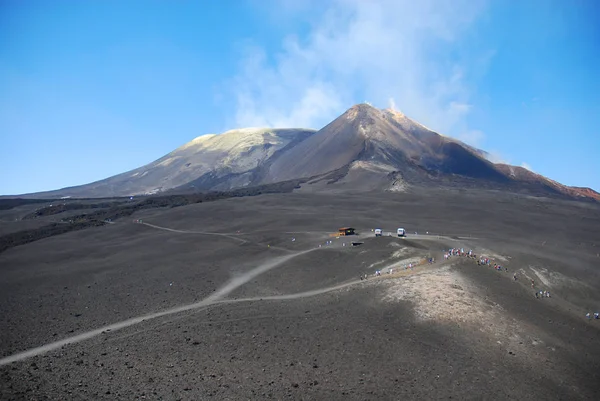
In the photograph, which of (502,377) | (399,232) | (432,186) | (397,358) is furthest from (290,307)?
(432,186)

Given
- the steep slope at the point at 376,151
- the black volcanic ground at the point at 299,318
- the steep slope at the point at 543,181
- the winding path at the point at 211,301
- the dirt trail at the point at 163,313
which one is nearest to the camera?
the black volcanic ground at the point at 299,318

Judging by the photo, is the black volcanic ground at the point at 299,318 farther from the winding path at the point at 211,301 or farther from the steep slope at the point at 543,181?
the steep slope at the point at 543,181

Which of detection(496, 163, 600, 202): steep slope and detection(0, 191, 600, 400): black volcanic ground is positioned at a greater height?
detection(496, 163, 600, 202): steep slope

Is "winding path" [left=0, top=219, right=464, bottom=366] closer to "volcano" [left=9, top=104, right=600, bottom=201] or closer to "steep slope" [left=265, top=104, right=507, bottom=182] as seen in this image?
"volcano" [left=9, top=104, right=600, bottom=201]

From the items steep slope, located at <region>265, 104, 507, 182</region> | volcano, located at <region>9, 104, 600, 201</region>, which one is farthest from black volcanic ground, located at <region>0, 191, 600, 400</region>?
steep slope, located at <region>265, 104, 507, 182</region>

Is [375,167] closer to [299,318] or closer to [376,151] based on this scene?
[376,151]

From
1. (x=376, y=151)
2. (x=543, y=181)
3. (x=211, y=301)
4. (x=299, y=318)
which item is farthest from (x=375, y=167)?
(x=299, y=318)

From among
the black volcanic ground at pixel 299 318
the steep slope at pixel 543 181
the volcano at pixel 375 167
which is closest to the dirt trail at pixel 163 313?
the black volcanic ground at pixel 299 318

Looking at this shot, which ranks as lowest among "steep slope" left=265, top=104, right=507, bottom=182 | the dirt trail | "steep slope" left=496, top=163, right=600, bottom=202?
the dirt trail
